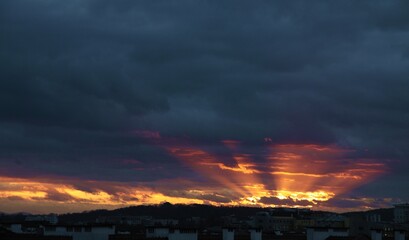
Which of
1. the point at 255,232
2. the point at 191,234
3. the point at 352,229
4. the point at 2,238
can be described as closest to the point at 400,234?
the point at 255,232

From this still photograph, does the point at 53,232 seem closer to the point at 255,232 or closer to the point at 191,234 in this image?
the point at 191,234

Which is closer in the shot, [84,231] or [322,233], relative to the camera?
[84,231]

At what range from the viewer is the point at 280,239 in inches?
4080

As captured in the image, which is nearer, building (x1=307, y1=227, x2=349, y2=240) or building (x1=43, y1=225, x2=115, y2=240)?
building (x1=43, y1=225, x2=115, y2=240)

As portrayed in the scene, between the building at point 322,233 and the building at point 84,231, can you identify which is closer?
the building at point 84,231

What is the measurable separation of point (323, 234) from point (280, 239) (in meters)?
12.9

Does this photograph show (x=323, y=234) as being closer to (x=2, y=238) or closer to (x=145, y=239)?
(x=145, y=239)

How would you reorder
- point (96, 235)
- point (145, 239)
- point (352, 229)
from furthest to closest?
point (352, 229) → point (96, 235) → point (145, 239)

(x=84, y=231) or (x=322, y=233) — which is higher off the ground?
(x=322, y=233)

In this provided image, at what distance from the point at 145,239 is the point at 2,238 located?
19.5 metres

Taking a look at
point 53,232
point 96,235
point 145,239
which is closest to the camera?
point 145,239

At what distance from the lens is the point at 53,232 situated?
308 feet

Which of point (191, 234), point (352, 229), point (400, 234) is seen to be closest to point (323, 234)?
point (400, 234)

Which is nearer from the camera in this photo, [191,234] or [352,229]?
[191,234]
